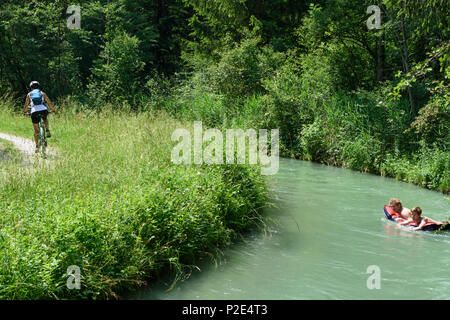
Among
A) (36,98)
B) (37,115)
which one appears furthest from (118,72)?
(37,115)

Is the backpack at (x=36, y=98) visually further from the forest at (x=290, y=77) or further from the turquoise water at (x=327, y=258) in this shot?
the turquoise water at (x=327, y=258)

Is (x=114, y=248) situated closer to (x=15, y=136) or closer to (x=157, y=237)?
(x=157, y=237)

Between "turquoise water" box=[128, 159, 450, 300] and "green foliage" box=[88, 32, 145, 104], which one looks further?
"green foliage" box=[88, 32, 145, 104]

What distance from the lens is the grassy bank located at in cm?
500

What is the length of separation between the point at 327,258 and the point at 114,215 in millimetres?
3599

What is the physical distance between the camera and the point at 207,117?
2164 centimetres

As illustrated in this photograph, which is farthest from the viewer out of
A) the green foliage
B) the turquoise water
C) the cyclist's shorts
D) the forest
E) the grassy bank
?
the green foliage

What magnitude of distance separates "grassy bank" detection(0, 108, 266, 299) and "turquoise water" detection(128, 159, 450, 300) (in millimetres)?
459

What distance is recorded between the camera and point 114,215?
20.0 ft

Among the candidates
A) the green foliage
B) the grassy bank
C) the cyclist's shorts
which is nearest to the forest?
the green foliage

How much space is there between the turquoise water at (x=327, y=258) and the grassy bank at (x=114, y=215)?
459 millimetres

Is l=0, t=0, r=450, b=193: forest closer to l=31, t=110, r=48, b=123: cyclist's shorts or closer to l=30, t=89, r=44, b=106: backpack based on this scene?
l=30, t=89, r=44, b=106: backpack

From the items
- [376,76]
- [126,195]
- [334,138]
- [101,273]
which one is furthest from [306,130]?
[101,273]

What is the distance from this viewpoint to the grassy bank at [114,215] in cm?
500
